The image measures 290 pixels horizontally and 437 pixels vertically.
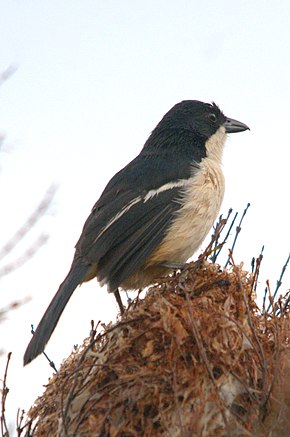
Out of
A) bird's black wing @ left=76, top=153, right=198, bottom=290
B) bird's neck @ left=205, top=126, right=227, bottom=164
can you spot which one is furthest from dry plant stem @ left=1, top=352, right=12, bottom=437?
bird's neck @ left=205, top=126, right=227, bottom=164

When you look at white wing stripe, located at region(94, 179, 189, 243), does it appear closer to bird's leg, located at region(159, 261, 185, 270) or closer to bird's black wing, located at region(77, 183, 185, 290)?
bird's black wing, located at region(77, 183, 185, 290)

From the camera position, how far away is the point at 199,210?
6379 millimetres

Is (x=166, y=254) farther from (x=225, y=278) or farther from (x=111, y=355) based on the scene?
(x=111, y=355)

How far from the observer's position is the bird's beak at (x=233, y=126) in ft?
24.5

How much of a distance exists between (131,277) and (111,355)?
Result: 5.69 ft

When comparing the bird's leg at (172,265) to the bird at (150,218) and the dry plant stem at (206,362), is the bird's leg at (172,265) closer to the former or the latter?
the bird at (150,218)

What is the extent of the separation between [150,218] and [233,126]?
5.46 feet

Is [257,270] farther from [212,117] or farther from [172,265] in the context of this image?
[212,117]

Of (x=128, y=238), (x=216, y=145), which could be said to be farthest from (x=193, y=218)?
(x=216, y=145)

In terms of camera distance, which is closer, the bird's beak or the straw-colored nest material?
the straw-colored nest material

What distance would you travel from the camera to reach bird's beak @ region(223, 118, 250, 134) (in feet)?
24.5

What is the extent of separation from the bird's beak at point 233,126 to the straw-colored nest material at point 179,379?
2.84 m

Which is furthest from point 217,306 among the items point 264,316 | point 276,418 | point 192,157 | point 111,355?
point 192,157

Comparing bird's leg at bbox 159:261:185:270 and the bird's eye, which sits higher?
the bird's eye
